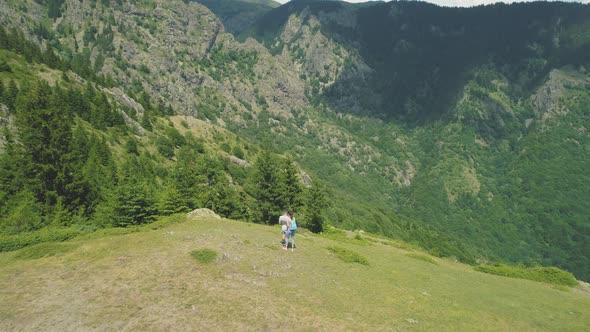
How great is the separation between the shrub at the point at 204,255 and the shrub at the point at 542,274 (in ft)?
111

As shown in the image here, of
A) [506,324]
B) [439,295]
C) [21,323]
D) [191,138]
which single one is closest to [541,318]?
[506,324]

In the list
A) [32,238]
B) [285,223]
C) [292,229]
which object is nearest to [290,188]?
[285,223]

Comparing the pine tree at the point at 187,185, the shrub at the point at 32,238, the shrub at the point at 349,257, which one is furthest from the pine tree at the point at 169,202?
the shrub at the point at 349,257

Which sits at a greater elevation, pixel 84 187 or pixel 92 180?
pixel 84 187

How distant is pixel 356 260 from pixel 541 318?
14726 millimetres

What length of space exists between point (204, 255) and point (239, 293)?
5953 mm

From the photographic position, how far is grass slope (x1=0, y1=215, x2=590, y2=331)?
18.5m

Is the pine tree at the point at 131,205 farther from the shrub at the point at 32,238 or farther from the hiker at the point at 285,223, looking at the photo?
the hiker at the point at 285,223

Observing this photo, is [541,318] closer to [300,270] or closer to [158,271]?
[300,270]

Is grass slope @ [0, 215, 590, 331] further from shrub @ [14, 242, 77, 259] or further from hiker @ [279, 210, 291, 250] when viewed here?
hiker @ [279, 210, 291, 250]

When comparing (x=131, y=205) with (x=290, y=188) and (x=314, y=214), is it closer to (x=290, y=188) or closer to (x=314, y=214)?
(x=290, y=188)

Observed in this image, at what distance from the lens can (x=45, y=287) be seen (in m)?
21.0

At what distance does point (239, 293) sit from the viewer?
21766 millimetres

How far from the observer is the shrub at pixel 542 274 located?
1467 inches
